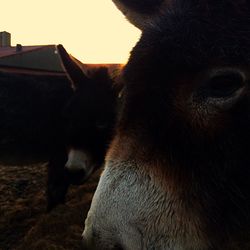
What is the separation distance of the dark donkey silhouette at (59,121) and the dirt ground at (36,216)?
0.34 m

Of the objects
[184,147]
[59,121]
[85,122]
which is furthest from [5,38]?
[184,147]

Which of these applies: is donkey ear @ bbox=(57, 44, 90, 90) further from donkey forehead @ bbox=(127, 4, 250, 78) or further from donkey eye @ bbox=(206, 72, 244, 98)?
donkey eye @ bbox=(206, 72, 244, 98)

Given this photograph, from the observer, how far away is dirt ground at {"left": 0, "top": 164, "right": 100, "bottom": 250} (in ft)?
16.8

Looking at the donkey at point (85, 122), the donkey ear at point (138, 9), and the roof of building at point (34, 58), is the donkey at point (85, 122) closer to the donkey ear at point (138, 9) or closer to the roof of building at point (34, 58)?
the donkey ear at point (138, 9)

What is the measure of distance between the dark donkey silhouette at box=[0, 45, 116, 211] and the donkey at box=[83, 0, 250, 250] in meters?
4.26

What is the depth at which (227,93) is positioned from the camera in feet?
6.36

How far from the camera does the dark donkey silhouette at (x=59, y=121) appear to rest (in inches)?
254

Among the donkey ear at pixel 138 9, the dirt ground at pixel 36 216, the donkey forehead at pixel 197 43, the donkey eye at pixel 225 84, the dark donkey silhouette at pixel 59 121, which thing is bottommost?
the dirt ground at pixel 36 216

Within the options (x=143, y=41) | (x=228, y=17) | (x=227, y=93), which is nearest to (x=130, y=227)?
(x=227, y=93)

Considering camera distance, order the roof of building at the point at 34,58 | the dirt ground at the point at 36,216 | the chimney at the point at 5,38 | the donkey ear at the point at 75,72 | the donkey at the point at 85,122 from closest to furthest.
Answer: the dirt ground at the point at 36,216 → the donkey at the point at 85,122 → the donkey ear at the point at 75,72 → the roof of building at the point at 34,58 → the chimney at the point at 5,38

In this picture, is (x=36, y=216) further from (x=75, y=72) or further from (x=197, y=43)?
(x=197, y=43)

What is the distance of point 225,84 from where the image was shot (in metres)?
1.95

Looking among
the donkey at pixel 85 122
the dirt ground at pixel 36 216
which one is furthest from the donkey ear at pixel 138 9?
the donkey at pixel 85 122

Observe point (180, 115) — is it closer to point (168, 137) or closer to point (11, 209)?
point (168, 137)
